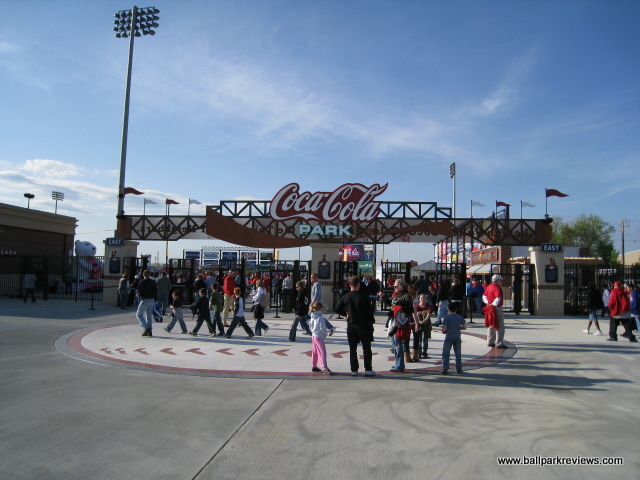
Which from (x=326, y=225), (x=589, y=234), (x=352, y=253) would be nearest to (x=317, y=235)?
(x=326, y=225)

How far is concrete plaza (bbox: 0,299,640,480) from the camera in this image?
458cm

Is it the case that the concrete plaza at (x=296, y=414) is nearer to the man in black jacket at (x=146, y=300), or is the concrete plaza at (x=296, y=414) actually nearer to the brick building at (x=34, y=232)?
the man in black jacket at (x=146, y=300)

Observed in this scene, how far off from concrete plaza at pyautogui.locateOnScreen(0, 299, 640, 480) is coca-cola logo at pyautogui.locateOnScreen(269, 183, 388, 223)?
34.5 ft

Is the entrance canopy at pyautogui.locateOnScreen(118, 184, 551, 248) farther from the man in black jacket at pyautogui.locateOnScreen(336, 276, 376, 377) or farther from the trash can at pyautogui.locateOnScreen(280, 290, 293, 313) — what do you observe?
the man in black jacket at pyautogui.locateOnScreen(336, 276, 376, 377)

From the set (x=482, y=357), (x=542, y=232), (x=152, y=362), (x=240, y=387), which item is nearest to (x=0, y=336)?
(x=152, y=362)

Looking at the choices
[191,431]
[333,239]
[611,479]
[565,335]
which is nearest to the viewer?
[611,479]

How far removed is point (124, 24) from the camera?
28.7m

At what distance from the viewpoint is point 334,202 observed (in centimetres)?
2102

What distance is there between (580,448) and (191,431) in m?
4.28

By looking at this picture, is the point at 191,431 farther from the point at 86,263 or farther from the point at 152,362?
the point at 86,263

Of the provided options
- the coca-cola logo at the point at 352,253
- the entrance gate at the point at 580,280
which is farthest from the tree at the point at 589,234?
the entrance gate at the point at 580,280

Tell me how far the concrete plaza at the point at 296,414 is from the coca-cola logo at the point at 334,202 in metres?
10.5

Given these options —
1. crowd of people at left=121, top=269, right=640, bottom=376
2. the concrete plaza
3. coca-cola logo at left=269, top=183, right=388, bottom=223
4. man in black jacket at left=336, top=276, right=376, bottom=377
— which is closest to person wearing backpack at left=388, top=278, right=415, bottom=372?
crowd of people at left=121, top=269, right=640, bottom=376

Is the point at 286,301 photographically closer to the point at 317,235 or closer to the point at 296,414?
the point at 317,235
